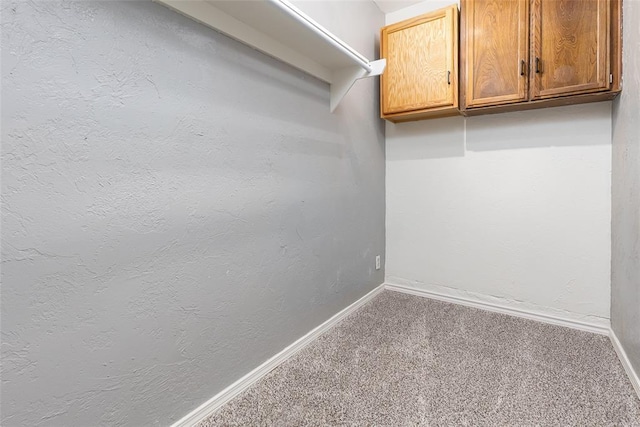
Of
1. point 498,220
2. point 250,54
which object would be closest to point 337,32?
point 250,54

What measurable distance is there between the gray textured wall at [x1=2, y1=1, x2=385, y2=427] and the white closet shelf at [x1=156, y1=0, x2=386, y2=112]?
56mm

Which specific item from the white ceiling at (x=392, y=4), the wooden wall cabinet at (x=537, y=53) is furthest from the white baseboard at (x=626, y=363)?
the white ceiling at (x=392, y=4)

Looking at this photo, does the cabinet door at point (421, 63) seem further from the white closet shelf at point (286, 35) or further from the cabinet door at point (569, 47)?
the white closet shelf at point (286, 35)

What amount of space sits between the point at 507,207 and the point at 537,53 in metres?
0.98

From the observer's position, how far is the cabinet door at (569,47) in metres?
1.64

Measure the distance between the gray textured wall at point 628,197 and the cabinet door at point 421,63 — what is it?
0.82 m

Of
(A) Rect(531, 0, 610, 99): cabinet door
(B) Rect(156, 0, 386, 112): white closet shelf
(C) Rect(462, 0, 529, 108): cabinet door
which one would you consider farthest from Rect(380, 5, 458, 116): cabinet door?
(B) Rect(156, 0, 386, 112): white closet shelf

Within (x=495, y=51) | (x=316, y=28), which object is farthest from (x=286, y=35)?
(x=495, y=51)

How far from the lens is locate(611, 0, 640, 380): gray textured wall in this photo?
1375mm

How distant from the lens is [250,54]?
1.38 meters

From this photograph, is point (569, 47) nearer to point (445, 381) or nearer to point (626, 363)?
point (626, 363)

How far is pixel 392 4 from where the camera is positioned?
93.5 inches

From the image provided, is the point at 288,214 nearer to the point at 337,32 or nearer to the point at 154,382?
the point at 154,382

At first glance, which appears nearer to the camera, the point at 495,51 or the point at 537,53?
the point at 537,53
